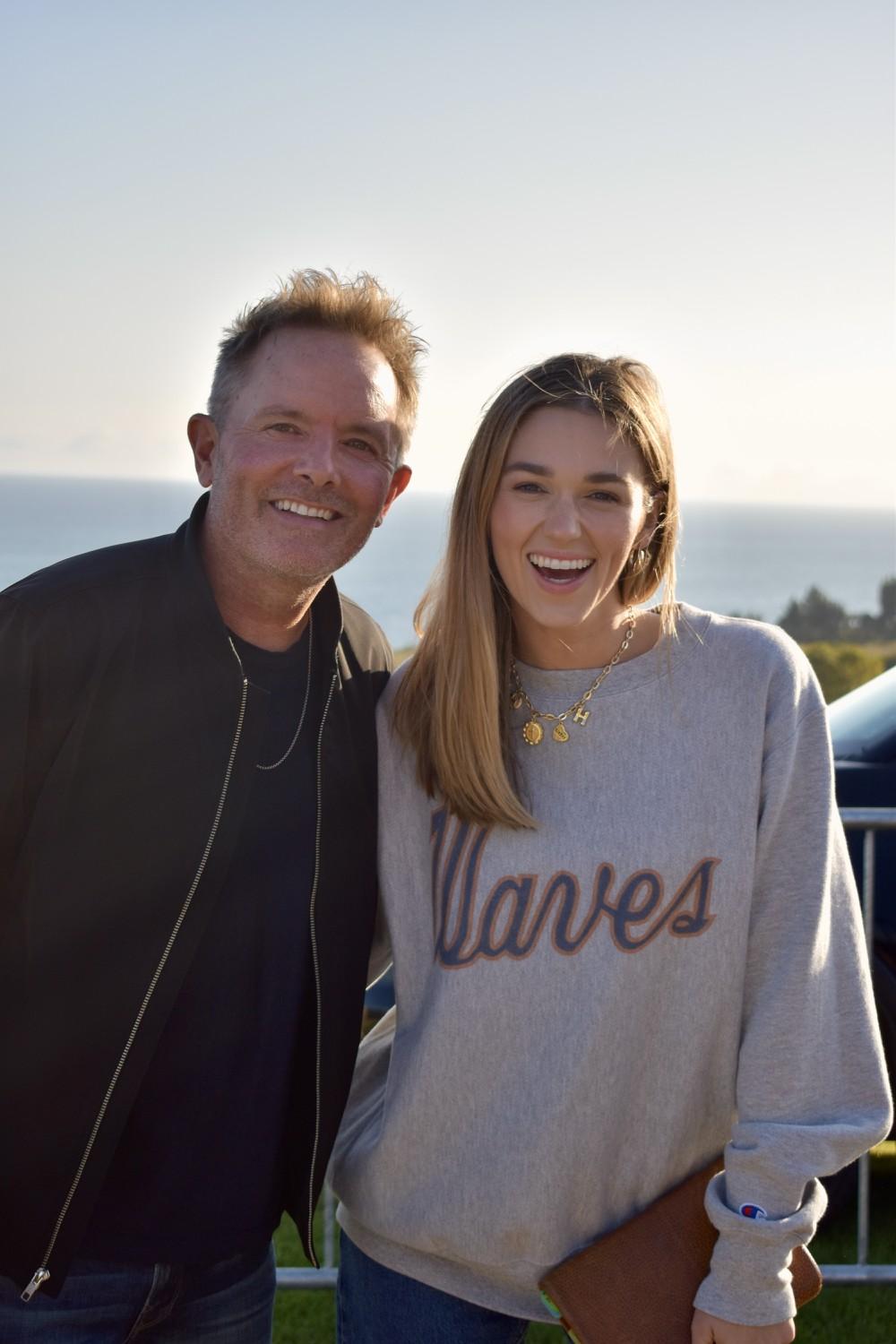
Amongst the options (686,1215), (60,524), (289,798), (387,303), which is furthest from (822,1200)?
(60,524)

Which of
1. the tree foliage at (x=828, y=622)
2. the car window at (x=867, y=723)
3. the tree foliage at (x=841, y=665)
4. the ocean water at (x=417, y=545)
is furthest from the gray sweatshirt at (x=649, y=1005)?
the ocean water at (x=417, y=545)

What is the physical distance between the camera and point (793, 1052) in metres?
2.29

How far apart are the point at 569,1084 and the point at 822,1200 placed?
51 cm

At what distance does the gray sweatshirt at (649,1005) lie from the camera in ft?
7.55

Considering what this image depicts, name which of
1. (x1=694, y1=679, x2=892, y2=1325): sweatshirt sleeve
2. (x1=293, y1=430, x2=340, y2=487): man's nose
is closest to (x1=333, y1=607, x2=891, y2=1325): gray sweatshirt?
(x1=694, y1=679, x2=892, y2=1325): sweatshirt sleeve

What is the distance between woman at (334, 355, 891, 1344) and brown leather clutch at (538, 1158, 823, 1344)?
0.05 m

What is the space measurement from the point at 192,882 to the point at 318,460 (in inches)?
35.0

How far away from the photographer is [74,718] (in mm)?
2340

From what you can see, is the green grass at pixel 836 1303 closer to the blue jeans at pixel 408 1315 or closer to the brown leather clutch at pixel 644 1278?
the blue jeans at pixel 408 1315

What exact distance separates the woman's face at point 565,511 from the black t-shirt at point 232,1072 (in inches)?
23.0

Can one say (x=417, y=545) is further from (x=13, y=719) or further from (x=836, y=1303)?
(x=13, y=719)

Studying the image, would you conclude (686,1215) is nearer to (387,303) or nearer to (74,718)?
(74,718)

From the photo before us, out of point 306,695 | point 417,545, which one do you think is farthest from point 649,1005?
point 417,545

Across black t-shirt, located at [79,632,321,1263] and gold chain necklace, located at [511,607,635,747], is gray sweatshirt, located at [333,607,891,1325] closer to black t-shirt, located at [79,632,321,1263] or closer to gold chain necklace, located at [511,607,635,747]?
gold chain necklace, located at [511,607,635,747]
